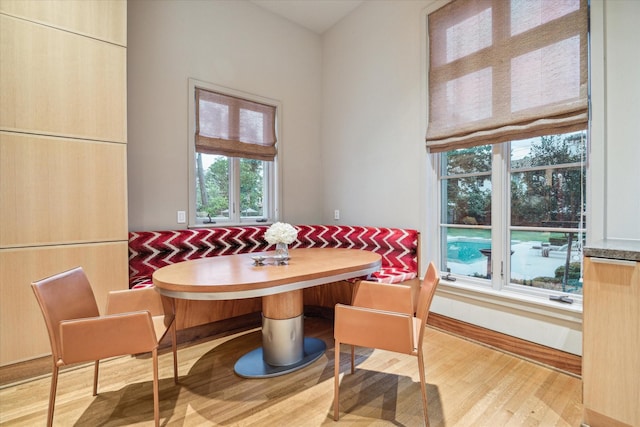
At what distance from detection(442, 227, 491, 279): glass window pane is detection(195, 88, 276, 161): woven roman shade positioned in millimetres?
2270

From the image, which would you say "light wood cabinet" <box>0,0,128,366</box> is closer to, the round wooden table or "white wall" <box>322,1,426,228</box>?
the round wooden table

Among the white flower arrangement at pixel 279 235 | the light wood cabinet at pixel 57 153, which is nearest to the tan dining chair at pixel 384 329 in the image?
the white flower arrangement at pixel 279 235

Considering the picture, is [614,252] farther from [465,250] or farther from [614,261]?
[465,250]

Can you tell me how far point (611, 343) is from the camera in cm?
153

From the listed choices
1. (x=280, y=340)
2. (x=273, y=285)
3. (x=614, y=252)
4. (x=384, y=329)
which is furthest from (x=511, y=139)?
(x=280, y=340)

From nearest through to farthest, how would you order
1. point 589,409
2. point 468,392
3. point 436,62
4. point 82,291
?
point 589,409, point 82,291, point 468,392, point 436,62

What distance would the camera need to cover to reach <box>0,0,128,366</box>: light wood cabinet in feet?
6.72

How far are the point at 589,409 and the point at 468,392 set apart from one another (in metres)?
0.59

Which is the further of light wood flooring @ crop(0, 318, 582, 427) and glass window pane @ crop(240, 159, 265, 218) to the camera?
glass window pane @ crop(240, 159, 265, 218)

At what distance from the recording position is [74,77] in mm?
2248

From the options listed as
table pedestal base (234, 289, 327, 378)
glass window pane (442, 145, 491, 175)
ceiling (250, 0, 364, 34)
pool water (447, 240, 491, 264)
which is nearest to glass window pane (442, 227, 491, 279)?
pool water (447, 240, 491, 264)

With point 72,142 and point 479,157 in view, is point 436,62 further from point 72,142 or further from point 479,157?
point 72,142

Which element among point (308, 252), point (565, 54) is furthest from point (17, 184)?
point (565, 54)

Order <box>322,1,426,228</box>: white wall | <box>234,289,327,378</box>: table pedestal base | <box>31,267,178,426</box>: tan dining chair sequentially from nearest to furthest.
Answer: <box>31,267,178,426</box>: tan dining chair < <box>234,289,327,378</box>: table pedestal base < <box>322,1,426,228</box>: white wall
